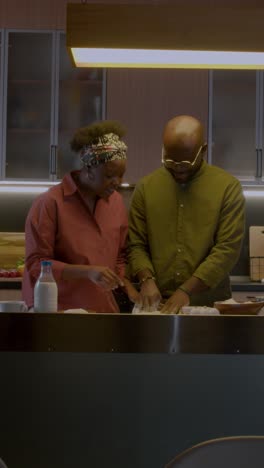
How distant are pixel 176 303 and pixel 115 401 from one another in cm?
47

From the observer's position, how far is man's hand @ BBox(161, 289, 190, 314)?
2.70 metres

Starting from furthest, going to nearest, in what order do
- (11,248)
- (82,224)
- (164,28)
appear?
1. (11,248)
2. (82,224)
3. (164,28)

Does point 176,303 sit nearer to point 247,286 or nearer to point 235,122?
point 247,286

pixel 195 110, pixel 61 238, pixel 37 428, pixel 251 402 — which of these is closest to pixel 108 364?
pixel 37 428

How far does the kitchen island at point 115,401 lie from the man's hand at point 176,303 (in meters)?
0.37

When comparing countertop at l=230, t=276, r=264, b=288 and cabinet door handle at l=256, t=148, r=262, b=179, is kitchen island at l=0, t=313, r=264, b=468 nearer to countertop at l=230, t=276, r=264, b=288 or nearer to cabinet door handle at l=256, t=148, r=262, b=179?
countertop at l=230, t=276, r=264, b=288

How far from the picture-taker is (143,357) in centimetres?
234

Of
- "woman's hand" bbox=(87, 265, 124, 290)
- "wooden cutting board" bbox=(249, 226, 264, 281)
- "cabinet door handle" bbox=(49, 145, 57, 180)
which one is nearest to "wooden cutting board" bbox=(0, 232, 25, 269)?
"cabinet door handle" bbox=(49, 145, 57, 180)

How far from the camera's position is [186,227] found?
2.99 metres

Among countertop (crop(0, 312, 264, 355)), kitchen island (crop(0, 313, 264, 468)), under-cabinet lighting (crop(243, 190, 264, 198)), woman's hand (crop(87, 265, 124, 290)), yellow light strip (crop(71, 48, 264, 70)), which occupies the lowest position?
kitchen island (crop(0, 313, 264, 468))

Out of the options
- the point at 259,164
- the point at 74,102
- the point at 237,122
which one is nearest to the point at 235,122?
the point at 237,122

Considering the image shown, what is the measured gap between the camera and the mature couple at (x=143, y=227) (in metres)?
2.80

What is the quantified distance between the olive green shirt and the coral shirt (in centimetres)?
16

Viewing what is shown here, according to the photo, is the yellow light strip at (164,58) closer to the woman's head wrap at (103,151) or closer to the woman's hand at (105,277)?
the woman's head wrap at (103,151)
